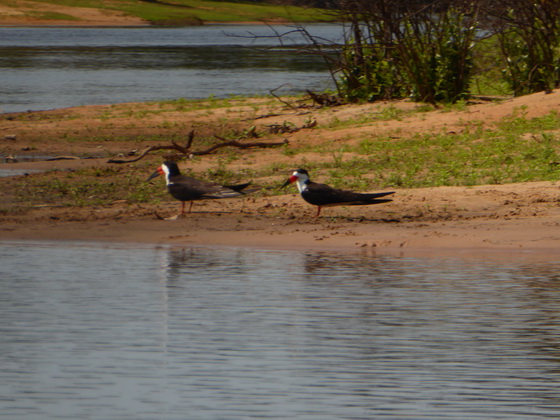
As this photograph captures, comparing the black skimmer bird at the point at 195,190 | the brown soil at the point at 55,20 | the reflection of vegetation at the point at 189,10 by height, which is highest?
the reflection of vegetation at the point at 189,10

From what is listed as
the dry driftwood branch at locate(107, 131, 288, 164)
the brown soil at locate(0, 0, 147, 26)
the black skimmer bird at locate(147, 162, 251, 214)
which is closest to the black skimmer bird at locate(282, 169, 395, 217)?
the black skimmer bird at locate(147, 162, 251, 214)

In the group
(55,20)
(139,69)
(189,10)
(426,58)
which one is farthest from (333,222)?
(189,10)

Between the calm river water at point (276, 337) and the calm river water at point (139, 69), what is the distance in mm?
7303

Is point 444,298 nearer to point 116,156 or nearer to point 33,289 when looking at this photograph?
point 33,289

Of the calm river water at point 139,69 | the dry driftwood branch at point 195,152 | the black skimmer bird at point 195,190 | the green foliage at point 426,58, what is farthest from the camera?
the calm river water at point 139,69

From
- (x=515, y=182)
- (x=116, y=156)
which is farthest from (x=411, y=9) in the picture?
(x=515, y=182)

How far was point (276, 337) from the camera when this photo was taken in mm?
6922

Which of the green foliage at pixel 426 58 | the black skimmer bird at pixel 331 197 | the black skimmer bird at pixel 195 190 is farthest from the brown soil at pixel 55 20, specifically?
the black skimmer bird at pixel 331 197

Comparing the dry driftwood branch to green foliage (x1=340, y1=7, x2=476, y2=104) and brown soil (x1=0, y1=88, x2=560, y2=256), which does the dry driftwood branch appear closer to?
brown soil (x1=0, y1=88, x2=560, y2=256)

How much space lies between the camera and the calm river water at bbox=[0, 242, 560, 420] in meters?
5.64

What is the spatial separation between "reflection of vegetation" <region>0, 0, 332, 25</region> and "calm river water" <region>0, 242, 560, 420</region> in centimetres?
7528

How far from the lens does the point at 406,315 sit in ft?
24.5

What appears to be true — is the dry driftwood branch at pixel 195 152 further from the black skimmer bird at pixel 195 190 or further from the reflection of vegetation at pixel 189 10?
the reflection of vegetation at pixel 189 10

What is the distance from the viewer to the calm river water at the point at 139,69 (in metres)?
29.1
